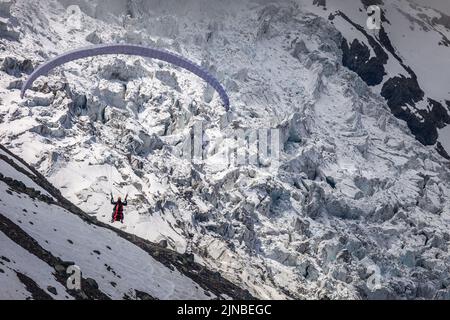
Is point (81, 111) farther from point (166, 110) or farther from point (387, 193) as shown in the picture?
point (387, 193)

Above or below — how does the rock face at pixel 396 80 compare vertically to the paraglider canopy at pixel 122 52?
above

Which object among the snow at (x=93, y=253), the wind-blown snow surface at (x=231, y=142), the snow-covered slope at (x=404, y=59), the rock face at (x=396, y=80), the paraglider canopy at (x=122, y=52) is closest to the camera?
the snow at (x=93, y=253)

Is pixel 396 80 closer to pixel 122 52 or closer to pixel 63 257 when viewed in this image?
pixel 122 52

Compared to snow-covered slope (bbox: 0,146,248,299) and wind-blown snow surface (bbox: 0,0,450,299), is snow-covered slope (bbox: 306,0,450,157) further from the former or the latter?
snow-covered slope (bbox: 0,146,248,299)

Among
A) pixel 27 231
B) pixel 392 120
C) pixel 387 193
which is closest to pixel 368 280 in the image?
pixel 387 193

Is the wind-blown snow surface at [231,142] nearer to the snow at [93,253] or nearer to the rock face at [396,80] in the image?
the rock face at [396,80]

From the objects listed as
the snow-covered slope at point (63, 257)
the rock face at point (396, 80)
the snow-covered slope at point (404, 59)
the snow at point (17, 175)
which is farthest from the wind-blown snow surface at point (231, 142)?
the snow-covered slope at point (63, 257)
